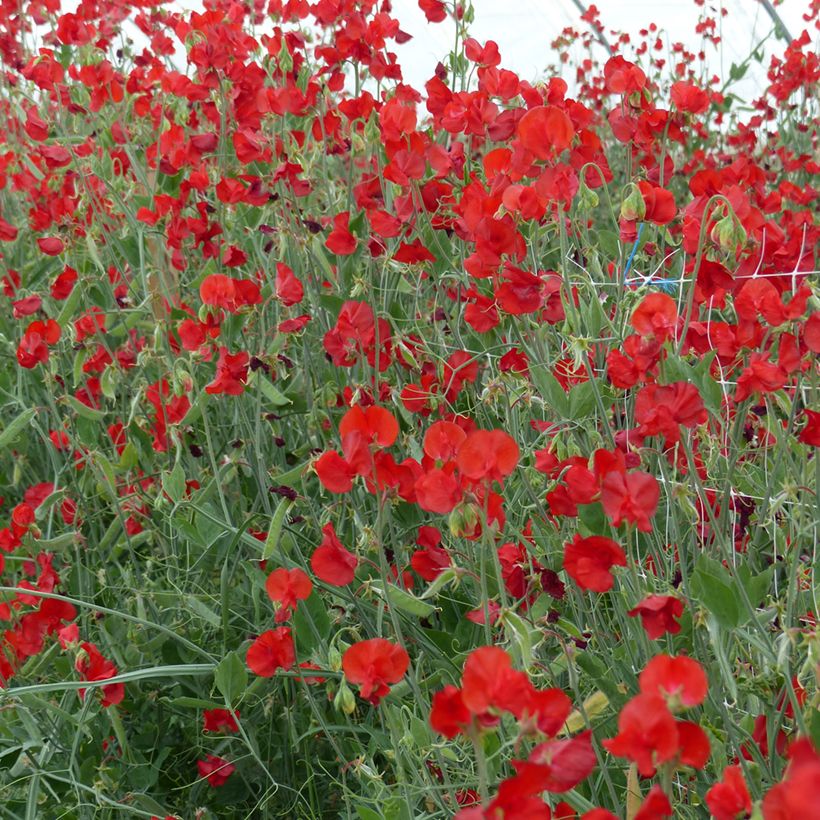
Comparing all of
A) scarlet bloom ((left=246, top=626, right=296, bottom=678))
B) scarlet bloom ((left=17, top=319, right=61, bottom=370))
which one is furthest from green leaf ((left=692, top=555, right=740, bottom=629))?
scarlet bloom ((left=17, top=319, right=61, bottom=370))

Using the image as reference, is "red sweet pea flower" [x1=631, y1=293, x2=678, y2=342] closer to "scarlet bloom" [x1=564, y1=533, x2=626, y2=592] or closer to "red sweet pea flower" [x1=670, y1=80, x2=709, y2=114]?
"scarlet bloom" [x1=564, y1=533, x2=626, y2=592]

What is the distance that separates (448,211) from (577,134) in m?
0.25

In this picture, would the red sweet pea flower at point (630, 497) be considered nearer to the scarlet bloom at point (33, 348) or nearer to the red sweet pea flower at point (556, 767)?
the red sweet pea flower at point (556, 767)

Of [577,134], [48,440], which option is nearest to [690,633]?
[577,134]

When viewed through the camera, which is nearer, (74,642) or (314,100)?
(74,642)

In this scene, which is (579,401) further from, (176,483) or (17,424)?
(17,424)

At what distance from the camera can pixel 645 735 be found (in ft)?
1.70

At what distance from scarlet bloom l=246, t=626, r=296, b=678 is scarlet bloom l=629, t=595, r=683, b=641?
1.18ft

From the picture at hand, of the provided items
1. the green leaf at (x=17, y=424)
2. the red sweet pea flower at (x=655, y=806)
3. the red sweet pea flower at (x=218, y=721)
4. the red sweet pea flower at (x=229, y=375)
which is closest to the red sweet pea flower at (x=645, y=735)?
the red sweet pea flower at (x=655, y=806)

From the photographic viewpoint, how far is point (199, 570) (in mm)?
1506

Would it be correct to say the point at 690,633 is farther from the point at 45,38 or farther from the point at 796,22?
the point at 796,22

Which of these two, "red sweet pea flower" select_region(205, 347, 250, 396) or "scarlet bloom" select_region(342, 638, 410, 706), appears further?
"red sweet pea flower" select_region(205, 347, 250, 396)

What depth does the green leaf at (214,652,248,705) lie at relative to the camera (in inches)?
40.9

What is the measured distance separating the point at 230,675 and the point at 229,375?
0.33 meters
